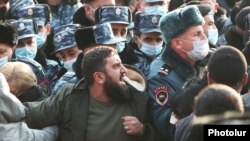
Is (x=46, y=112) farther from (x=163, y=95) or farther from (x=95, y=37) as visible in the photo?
(x=95, y=37)

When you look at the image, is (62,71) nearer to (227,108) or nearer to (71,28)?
(71,28)

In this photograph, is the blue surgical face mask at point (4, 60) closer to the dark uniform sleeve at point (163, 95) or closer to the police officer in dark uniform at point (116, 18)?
the police officer in dark uniform at point (116, 18)

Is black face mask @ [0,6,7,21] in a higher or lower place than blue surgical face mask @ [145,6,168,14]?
higher

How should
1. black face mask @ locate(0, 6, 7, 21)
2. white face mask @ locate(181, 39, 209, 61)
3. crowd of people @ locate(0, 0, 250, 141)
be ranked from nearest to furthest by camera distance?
1. crowd of people @ locate(0, 0, 250, 141)
2. white face mask @ locate(181, 39, 209, 61)
3. black face mask @ locate(0, 6, 7, 21)

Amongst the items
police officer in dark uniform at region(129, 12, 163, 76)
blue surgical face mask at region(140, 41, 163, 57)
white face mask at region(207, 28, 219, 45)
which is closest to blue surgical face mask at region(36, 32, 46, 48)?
police officer in dark uniform at region(129, 12, 163, 76)

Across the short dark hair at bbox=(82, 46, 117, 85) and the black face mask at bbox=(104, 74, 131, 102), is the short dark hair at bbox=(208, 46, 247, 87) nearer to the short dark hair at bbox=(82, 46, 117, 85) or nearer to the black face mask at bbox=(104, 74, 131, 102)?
the black face mask at bbox=(104, 74, 131, 102)

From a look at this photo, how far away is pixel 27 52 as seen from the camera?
23.7 feet

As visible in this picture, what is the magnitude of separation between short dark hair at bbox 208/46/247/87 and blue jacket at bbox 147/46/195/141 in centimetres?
84

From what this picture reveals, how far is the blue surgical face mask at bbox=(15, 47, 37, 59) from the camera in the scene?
7211 mm

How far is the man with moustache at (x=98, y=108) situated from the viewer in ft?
17.4

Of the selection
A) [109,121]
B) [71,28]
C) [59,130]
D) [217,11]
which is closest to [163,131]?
[109,121]

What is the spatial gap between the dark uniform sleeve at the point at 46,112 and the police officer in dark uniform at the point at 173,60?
0.68m

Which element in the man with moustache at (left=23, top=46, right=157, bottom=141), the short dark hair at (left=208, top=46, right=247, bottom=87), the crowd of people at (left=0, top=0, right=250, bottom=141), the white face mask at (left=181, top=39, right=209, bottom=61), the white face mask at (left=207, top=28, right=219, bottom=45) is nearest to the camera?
the short dark hair at (left=208, top=46, right=247, bottom=87)

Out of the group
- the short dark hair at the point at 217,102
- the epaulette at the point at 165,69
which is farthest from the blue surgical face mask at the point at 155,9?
the short dark hair at the point at 217,102
